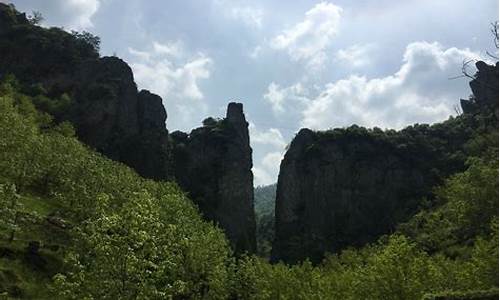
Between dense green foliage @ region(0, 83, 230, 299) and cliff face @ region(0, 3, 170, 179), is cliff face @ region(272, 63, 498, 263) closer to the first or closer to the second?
cliff face @ region(0, 3, 170, 179)

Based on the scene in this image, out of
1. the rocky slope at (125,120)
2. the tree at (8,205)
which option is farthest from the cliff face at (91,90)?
the tree at (8,205)

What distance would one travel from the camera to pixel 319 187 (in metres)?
173

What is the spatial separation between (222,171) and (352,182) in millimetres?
39523

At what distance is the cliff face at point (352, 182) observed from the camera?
16538cm

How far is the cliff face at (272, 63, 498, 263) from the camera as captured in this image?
165m

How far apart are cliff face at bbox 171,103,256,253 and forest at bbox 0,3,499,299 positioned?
0.65 m

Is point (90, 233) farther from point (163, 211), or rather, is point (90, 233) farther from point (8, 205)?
point (163, 211)

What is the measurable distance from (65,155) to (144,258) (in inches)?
2005

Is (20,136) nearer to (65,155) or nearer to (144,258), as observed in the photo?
(65,155)

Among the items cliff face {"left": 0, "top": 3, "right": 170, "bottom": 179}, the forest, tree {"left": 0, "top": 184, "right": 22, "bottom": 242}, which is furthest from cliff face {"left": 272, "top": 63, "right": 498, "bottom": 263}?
tree {"left": 0, "top": 184, "right": 22, "bottom": 242}

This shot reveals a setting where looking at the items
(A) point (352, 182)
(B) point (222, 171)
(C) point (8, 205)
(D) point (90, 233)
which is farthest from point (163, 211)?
(A) point (352, 182)

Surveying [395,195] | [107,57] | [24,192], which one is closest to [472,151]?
[395,195]

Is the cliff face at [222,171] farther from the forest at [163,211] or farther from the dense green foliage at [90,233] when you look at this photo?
the dense green foliage at [90,233]

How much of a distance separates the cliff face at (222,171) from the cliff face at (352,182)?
1368 cm
